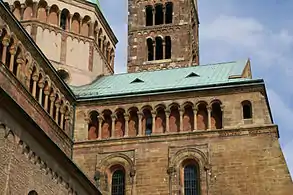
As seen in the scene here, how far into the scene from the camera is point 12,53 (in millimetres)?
23875

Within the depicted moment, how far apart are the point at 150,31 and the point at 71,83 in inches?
520

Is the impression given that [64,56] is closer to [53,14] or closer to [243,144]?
[53,14]

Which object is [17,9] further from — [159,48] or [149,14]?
[149,14]

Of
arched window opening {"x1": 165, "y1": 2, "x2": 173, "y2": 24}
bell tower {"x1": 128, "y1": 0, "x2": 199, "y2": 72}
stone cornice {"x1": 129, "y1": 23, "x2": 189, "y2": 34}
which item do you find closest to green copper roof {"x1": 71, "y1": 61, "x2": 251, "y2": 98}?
bell tower {"x1": 128, "y1": 0, "x2": 199, "y2": 72}

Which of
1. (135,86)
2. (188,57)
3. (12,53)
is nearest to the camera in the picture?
(12,53)

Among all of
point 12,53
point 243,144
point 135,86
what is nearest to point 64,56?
point 135,86

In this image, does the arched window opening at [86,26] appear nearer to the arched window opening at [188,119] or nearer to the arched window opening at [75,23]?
the arched window opening at [75,23]

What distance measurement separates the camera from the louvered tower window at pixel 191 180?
27.2 metres

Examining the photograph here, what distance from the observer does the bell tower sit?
139 ft

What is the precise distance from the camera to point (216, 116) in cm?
2828

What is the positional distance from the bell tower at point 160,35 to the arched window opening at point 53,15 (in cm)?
1097


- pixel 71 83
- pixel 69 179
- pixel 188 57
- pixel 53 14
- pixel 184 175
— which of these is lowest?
pixel 69 179

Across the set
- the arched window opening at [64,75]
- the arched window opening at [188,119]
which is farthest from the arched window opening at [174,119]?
the arched window opening at [64,75]

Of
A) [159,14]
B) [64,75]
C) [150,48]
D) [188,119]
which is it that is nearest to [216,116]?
[188,119]
